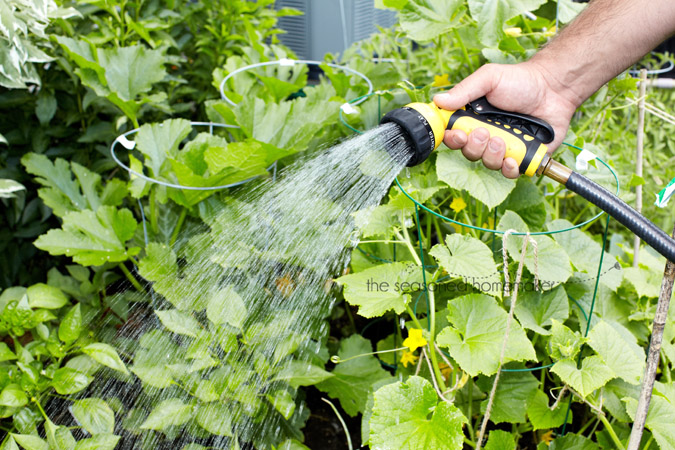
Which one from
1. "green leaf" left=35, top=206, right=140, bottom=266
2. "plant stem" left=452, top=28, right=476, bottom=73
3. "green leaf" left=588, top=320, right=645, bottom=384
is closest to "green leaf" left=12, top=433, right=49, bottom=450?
"green leaf" left=35, top=206, right=140, bottom=266

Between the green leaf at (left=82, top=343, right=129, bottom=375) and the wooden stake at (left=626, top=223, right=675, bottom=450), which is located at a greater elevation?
the wooden stake at (left=626, top=223, right=675, bottom=450)

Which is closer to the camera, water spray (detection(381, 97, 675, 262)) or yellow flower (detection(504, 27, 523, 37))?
water spray (detection(381, 97, 675, 262))

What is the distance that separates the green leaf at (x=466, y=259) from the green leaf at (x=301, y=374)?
0.37 meters

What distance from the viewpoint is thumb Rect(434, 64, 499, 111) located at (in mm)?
1142

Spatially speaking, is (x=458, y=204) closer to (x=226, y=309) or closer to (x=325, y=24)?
(x=226, y=309)

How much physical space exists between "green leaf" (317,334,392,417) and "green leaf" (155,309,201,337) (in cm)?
39

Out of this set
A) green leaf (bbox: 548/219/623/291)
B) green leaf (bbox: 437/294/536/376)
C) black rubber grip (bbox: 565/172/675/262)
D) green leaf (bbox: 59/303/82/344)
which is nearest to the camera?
black rubber grip (bbox: 565/172/675/262)

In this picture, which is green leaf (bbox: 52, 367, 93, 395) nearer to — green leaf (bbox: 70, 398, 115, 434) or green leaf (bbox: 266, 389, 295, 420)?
green leaf (bbox: 70, 398, 115, 434)

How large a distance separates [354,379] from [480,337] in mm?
437

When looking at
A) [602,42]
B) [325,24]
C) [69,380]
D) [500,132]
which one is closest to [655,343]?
[500,132]

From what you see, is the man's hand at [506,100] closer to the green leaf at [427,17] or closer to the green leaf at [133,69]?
the green leaf at [427,17]

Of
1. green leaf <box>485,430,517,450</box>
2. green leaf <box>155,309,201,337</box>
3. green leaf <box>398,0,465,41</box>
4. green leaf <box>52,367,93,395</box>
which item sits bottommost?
green leaf <box>485,430,517,450</box>

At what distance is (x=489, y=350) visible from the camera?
989mm

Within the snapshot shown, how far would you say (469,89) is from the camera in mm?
1178
